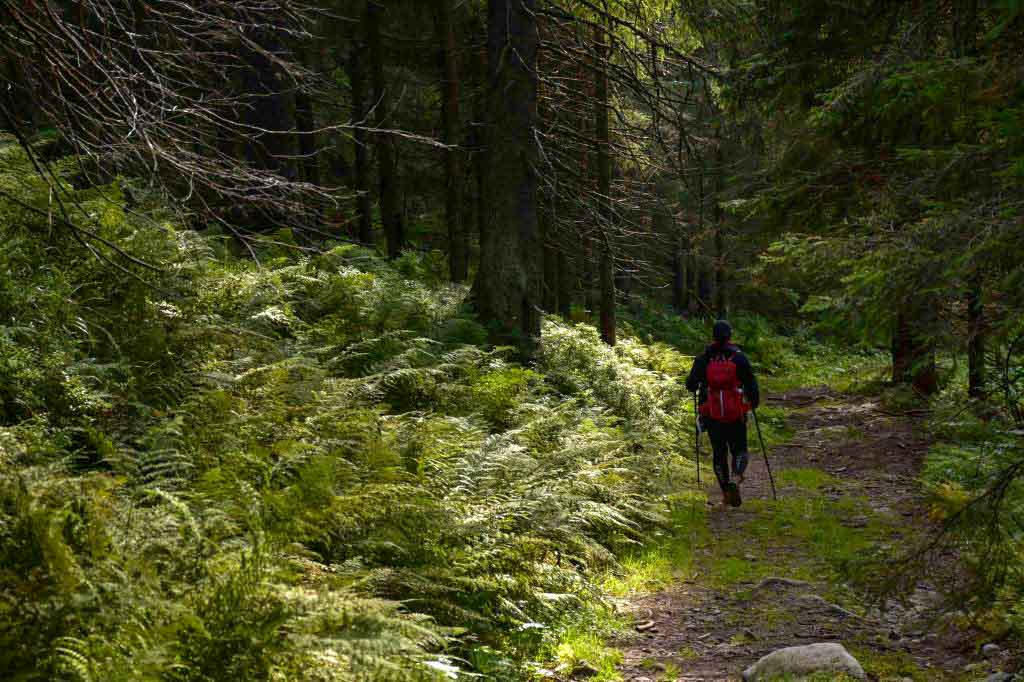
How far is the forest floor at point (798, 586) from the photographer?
5.35m

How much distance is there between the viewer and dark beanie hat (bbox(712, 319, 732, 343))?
901 cm

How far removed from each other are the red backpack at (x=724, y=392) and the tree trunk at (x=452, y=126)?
675 centimetres

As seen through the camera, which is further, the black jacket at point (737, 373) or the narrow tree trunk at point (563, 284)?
the narrow tree trunk at point (563, 284)

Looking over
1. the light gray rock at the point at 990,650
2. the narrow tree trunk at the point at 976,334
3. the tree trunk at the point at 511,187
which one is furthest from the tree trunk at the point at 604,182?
the light gray rock at the point at 990,650

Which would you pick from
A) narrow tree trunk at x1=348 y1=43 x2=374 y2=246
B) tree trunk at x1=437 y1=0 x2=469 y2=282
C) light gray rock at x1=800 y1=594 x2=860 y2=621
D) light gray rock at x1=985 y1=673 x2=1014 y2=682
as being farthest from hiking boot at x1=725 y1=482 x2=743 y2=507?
narrow tree trunk at x1=348 y1=43 x2=374 y2=246

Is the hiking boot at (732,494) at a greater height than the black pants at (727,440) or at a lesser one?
lesser

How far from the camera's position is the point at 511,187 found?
1028cm

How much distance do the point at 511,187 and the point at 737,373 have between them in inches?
144

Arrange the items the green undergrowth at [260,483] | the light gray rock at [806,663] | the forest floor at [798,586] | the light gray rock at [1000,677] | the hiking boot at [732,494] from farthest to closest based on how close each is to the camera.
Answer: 1. the hiking boot at [732,494]
2. the forest floor at [798,586]
3. the light gray rock at [806,663]
4. the light gray rock at [1000,677]
5. the green undergrowth at [260,483]

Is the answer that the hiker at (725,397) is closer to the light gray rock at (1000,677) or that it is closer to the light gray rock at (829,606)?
the light gray rock at (829,606)

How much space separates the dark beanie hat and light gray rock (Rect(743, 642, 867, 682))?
14.7ft

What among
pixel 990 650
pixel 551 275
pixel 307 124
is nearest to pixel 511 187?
pixel 990 650

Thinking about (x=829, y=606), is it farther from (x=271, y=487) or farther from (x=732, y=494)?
(x=271, y=487)

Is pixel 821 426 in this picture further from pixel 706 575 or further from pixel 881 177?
pixel 706 575
